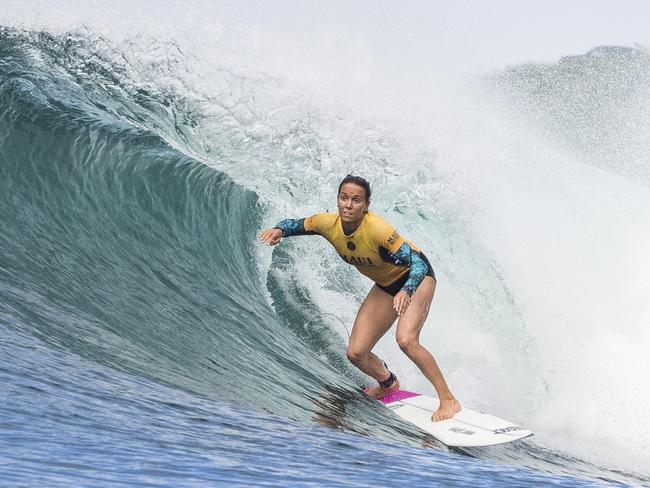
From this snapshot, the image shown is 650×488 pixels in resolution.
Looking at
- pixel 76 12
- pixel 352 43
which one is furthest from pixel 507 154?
pixel 76 12

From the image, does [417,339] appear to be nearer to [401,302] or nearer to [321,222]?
[401,302]

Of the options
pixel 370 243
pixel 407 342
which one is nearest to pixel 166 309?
pixel 370 243

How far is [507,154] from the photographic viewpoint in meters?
10.3

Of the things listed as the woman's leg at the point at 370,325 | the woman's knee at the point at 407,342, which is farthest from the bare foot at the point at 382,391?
the woman's knee at the point at 407,342

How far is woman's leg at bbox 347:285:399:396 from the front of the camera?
523 cm

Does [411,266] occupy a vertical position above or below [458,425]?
above

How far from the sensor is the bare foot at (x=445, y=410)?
5008 millimetres

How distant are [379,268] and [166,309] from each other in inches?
49.8

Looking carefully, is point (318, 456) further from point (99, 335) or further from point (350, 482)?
point (99, 335)

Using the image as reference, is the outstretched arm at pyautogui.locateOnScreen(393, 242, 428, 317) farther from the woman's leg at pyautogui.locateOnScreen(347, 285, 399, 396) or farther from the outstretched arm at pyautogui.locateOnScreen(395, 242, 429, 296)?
the woman's leg at pyautogui.locateOnScreen(347, 285, 399, 396)

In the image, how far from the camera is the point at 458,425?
4949mm

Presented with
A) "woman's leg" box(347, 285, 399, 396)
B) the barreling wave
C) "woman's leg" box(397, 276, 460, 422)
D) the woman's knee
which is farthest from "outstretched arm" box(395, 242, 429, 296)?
the barreling wave

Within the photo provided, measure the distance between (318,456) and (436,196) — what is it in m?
5.60

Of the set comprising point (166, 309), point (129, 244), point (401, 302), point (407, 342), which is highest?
point (401, 302)
